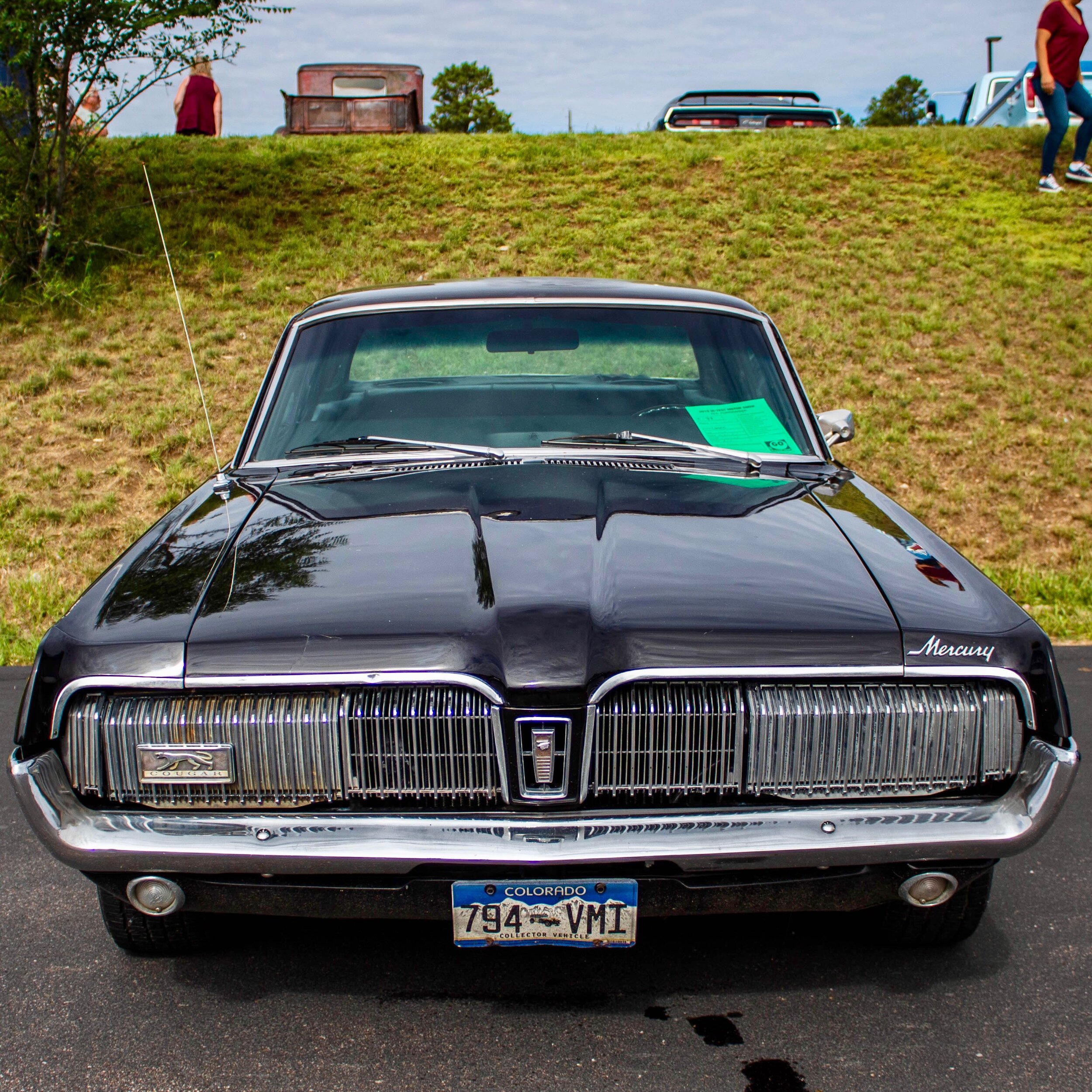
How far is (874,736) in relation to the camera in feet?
7.02

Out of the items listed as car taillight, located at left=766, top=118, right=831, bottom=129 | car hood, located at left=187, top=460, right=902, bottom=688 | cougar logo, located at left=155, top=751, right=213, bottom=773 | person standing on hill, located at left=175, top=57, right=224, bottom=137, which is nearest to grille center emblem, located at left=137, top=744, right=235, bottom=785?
cougar logo, located at left=155, top=751, right=213, bottom=773

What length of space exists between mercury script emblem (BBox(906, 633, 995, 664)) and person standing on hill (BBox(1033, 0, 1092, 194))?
1035cm

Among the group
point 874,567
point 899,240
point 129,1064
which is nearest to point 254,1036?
point 129,1064

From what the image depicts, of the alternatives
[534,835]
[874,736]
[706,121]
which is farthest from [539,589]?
[706,121]

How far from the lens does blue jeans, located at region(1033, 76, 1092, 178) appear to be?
10.8 m

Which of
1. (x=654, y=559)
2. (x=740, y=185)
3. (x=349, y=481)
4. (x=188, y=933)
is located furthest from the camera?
(x=740, y=185)

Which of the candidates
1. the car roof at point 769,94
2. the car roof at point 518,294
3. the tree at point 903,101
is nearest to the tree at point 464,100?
the tree at point 903,101

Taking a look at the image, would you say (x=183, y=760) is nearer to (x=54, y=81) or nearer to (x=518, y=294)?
(x=518, y=294)

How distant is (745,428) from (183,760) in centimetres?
195

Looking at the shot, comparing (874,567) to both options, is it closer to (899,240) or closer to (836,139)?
(899,240)

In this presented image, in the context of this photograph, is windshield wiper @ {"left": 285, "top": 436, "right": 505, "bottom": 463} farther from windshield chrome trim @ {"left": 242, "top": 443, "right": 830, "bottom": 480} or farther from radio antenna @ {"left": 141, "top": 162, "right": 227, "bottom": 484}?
radio antenna @ {"left": 141, "top": 162, "right": 227, "bottom": 484}

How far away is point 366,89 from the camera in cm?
1631

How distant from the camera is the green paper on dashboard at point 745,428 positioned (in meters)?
3.31

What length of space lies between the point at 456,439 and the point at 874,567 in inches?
53.9
